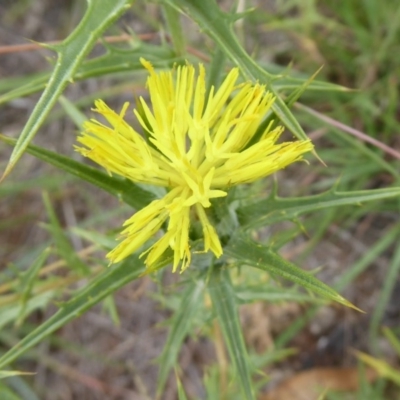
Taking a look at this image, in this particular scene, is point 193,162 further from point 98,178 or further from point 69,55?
point 69,55

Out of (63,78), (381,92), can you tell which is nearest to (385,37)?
(381,92)

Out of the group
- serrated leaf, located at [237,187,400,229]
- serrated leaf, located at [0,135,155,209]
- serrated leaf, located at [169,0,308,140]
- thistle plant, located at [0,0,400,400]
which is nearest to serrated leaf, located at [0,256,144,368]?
thistle plant, located at [0,0,400,400]

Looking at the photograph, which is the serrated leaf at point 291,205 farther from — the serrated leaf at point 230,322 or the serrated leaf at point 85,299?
the serrated leaf at point 85,299

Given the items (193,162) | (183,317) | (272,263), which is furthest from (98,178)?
(183,317)

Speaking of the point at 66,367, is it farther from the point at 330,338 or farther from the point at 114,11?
the point at 114,11

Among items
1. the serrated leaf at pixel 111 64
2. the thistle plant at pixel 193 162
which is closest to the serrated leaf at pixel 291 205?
the thistle plant at pixel 193 162

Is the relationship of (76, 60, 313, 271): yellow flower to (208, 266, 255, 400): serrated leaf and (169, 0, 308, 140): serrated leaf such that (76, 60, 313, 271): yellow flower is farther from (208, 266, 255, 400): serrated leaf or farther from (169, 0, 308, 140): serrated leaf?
(208, 266, 255, 400): serrated leaf
